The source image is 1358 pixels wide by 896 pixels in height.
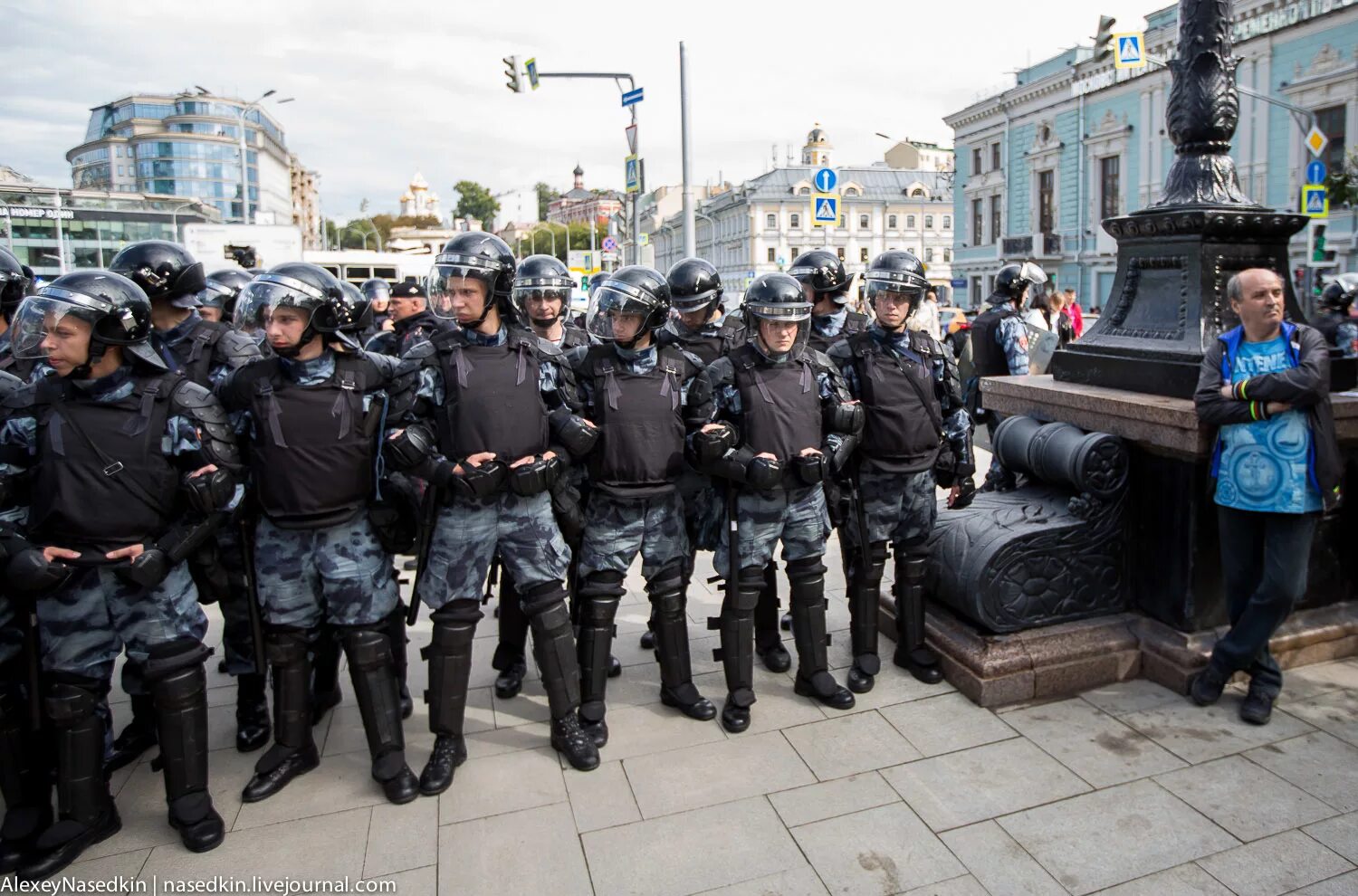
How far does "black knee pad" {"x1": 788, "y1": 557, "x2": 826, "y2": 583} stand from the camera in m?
4.32

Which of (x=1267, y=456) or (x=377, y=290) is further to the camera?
(x=377, y=290)

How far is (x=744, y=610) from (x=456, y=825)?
150cm

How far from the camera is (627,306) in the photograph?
13.1 feet

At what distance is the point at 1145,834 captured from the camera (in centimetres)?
324

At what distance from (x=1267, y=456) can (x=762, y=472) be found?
6.40 feet

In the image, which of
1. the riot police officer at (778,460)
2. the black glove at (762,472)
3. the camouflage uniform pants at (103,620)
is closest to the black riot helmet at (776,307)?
the riot police officer at (778,460)

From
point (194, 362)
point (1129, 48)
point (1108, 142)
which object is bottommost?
point (194, 362)

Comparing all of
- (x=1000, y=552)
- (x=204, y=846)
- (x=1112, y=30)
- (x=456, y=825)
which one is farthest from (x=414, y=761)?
(x=1112, y=30)

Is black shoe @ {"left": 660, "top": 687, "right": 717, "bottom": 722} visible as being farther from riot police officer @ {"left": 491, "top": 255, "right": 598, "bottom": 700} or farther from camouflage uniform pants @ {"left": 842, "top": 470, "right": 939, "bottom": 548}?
camouflage uniform pants @ {"left": 842, "top": 470, "right": 939, "bottom": 548}

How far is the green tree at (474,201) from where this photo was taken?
112 m

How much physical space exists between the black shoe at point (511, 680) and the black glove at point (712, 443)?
5.04ft

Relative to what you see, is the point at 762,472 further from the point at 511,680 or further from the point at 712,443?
the point at 511,680

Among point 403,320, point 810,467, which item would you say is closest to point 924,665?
point 810,467

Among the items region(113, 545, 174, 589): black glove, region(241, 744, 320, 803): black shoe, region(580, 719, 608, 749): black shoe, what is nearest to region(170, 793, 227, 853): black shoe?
region(241, 744, 320, 803): black shoe
